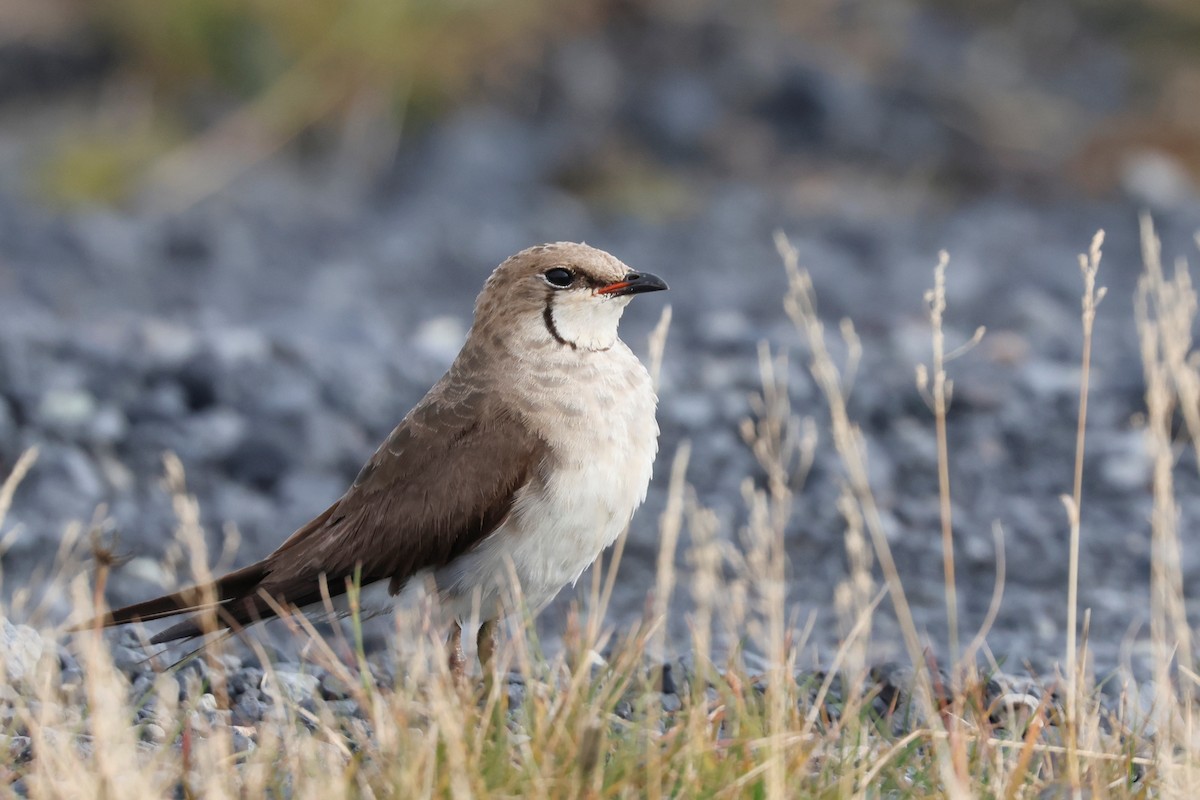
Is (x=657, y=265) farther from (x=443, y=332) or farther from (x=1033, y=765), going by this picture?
(x=1033, y=765)

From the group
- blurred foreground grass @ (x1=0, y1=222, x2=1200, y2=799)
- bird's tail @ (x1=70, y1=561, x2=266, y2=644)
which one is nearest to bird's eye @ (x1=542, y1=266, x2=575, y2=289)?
blurred foreground grass @ (x1=0, y1=222, x2=1200, y2=799)

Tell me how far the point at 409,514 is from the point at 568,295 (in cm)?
71

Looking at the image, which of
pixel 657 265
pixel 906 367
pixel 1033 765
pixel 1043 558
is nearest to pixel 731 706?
pixel 1033 765

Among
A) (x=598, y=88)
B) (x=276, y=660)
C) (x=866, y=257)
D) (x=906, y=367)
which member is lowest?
(x=276, y=660)

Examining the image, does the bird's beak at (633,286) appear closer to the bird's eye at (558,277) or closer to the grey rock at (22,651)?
the bird's eye at (558,277)

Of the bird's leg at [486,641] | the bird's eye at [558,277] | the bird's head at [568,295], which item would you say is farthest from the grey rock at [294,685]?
the bird's eye at [558,277]

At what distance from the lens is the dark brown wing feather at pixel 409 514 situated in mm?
4125

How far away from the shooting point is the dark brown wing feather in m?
4.12

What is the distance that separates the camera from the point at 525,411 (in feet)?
13.8

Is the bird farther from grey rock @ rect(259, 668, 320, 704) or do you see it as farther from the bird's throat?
grey rock @ rect(259, 668, 320, 704)

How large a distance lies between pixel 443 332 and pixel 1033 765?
4.92 m

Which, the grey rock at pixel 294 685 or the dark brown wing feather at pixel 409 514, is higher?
the dark brown wing feather at pixel 409 514

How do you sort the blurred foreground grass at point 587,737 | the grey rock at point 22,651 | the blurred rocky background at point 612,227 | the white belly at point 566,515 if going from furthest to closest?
the blurred rocky background at point 612,227 < the white belly at point 566,515 < the grey rock at point 22,651 < the blurred foreground grass at point 587,737

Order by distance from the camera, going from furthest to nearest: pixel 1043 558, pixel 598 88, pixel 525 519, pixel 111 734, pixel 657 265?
pixel 598 88 < pixel 657 265 < pixel 1043 558 < pixel 525 519 < pixel 111 734
